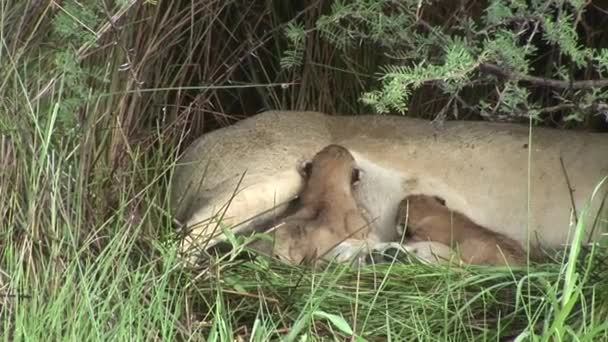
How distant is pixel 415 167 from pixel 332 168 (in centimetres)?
37

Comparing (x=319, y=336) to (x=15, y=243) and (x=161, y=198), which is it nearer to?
(x=15, y=243)

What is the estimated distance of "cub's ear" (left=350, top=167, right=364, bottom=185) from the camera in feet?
15.4

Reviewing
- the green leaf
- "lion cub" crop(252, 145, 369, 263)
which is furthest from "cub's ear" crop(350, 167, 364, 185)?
the green leaf

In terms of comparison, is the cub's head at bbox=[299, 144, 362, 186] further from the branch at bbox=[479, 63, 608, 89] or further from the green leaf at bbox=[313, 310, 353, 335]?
the green leaf at bbox=[313, 310, 353, 335]

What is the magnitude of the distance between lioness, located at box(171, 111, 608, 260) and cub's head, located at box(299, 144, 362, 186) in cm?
6

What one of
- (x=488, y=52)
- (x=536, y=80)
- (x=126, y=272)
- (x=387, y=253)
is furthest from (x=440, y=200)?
(x=126, y=272)

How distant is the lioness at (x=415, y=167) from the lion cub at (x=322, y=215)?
0.33 feet

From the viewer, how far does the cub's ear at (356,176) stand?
4.70 m

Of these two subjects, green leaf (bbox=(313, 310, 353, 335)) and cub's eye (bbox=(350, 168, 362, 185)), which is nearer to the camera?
green leaf (bbox=(313, 310, 353, 335))

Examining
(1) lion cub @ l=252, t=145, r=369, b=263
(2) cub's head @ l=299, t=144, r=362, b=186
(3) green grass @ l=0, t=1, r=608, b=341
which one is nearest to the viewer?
(3) green grass @ l=0, t=1, r=608, b=341

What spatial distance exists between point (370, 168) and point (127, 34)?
1133 mm

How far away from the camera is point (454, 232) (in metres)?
4.41

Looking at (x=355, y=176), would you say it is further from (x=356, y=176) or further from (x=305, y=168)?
(x=305, y=168)

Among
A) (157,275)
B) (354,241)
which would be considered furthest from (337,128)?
(157,275)
